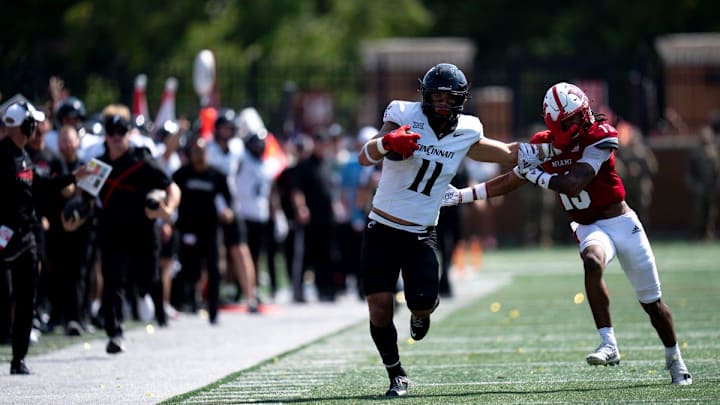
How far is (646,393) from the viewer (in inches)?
364

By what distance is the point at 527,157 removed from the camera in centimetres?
1000

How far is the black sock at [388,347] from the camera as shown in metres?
9.57

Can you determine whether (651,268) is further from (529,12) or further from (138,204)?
(529,12)

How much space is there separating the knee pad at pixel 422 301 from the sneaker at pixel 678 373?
4.97 feet

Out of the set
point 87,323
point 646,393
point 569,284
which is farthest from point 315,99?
point 646,393

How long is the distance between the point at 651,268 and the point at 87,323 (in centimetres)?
656

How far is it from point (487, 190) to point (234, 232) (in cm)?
672

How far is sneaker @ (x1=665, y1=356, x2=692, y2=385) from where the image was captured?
9.63 m

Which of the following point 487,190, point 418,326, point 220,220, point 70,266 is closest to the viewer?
point 418,326

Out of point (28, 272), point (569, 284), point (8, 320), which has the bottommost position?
point (569, 284)

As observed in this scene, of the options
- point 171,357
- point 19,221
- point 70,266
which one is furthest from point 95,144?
point 19,221

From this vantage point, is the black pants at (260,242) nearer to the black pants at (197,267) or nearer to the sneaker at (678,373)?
the black pants at (197,267)

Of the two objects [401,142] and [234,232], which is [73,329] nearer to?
[234,232]

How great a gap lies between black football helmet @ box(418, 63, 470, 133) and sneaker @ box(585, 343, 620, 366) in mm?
1663
